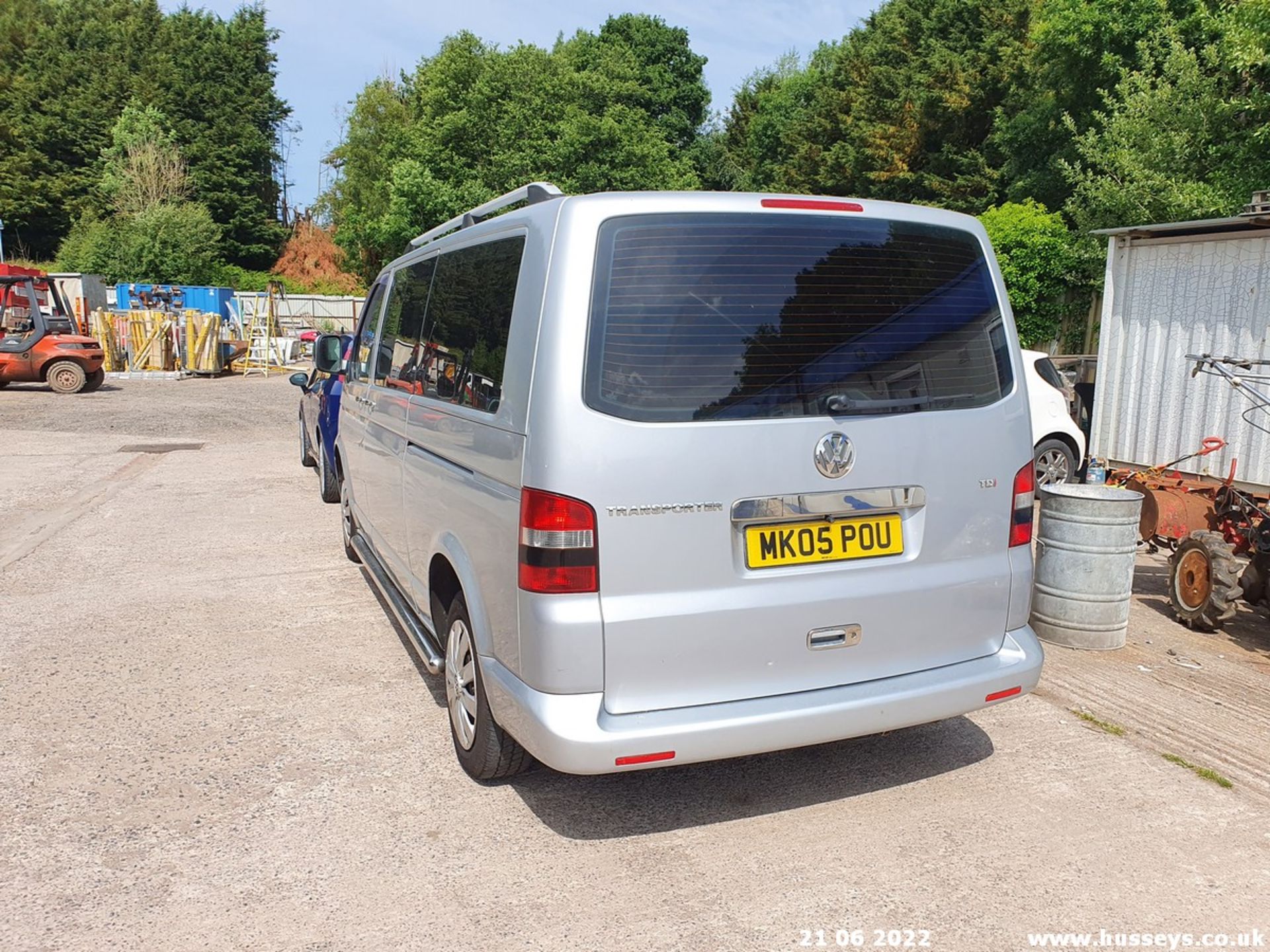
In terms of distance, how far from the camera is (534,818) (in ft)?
11.6

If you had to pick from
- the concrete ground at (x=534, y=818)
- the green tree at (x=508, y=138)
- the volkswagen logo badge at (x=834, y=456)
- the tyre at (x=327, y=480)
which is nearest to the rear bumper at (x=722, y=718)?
the concrete ground at (x=534, y=818)

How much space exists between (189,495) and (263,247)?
55831 millimetres

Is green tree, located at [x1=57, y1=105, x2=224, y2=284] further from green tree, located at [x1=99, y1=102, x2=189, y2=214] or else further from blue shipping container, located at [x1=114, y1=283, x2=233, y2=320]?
blue shipping container, located at [x1=114, y1=283, x2=233, y2=320]

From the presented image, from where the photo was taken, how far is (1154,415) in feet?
30.4

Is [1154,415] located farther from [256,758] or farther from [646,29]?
[646,29]

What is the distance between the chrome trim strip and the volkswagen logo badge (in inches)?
2.7

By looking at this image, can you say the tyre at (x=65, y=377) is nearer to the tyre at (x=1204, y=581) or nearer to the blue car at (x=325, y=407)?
the blue car at (x=325, y=407)

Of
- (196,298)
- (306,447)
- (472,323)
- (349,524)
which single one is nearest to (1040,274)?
(306,447)

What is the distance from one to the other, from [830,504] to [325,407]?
22.4 feet

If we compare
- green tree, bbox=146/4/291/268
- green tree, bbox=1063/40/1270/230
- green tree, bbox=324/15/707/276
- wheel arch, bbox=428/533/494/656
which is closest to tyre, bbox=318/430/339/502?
wheel arch, bbox=428/533/494/656

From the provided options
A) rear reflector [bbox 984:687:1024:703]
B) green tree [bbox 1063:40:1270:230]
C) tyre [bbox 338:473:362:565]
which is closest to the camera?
rear reflector [bbox 984:687:1024:703]

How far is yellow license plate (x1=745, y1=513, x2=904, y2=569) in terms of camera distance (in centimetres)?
316

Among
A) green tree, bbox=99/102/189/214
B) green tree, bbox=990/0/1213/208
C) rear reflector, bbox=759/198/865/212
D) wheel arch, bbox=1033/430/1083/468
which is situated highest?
green tree, bbox=99/102/189/214

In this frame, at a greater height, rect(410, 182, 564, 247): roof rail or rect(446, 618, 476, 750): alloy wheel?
rect(410, 182, 564, 247): roof rail
